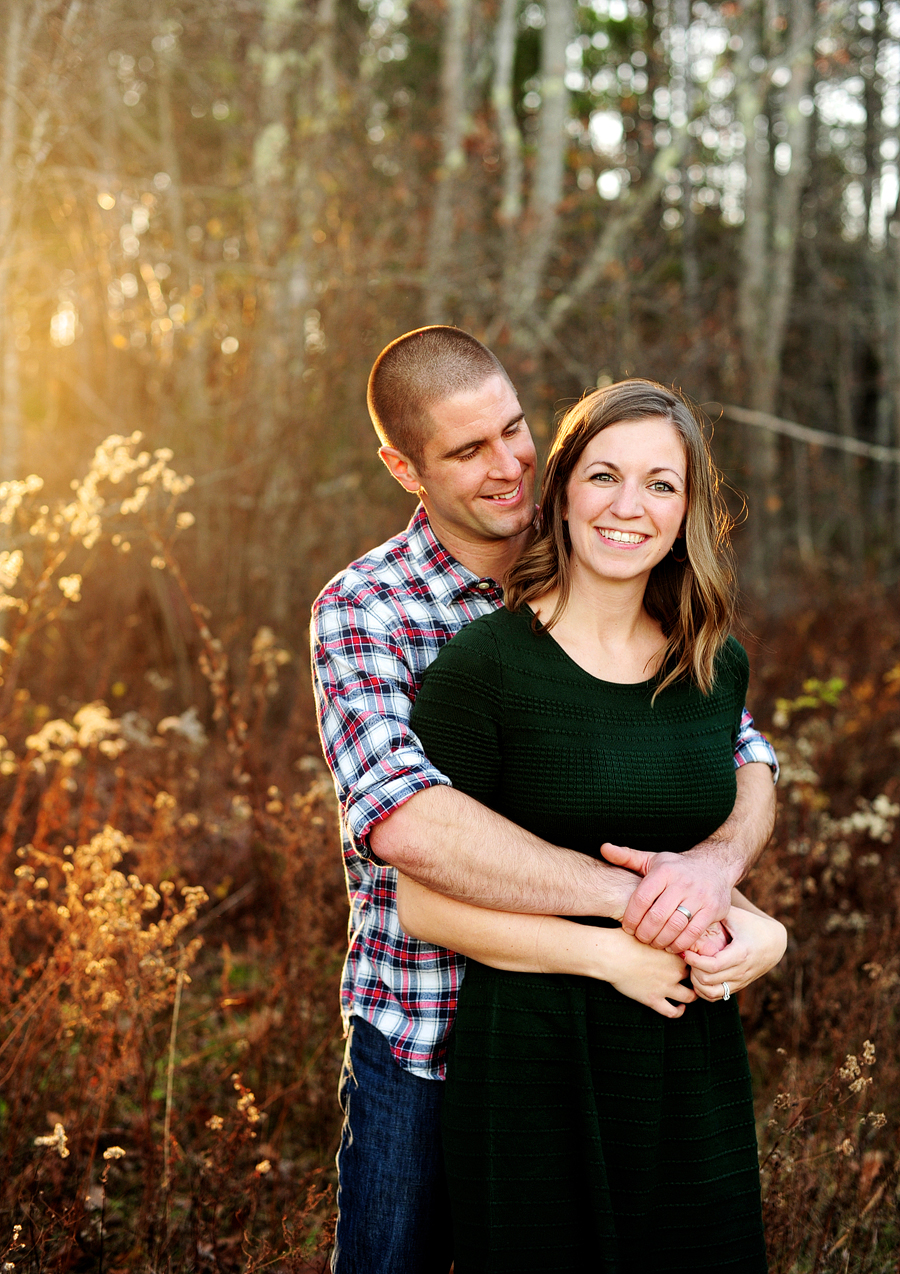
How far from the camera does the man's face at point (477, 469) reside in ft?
7.13

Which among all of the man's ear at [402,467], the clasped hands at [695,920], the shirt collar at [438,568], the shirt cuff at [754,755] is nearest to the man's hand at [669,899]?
the clasped hands at [695,920]

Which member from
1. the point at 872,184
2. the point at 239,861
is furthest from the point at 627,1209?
the point at 872,184

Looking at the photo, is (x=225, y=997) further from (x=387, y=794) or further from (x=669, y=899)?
(x=669, y=899)

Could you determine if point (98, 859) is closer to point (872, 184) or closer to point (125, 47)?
point (125, 47)

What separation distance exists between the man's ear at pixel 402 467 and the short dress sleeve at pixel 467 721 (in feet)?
2.06

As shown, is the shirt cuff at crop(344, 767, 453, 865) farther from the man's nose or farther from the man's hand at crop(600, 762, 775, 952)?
the man's nose

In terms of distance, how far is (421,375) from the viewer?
226cm

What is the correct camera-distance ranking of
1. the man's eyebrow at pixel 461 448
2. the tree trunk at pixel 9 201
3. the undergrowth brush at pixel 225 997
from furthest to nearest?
the tree trunk at pixel 9 201
the undergrowth brush at pixel 225 997
the man's eyebrow at pixel 461 448

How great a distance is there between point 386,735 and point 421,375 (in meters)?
0.90

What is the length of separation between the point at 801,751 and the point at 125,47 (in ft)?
18.8

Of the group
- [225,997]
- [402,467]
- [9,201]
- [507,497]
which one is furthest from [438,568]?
[9,201]

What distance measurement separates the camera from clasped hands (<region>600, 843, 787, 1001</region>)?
1715mm

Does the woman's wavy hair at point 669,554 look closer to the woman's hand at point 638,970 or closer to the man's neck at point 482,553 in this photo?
the man's neck at point 482,553

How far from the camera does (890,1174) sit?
2525mm
